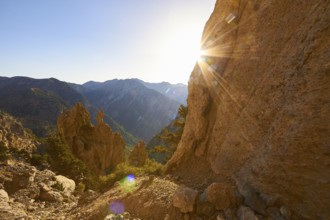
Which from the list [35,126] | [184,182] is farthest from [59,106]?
[184,182]

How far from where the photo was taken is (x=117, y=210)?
35.0ft

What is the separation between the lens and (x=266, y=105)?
28.5 ft

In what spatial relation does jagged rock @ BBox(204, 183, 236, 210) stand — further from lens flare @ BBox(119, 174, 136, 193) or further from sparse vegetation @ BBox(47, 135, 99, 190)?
sparse vegetation @ BBox(47, 135, 99, 190)

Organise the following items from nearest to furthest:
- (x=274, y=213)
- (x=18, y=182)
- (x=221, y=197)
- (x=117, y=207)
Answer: (x=274, y=213) → (x=221, y=197) → (x=117, y=207) → (x=18, y=182)

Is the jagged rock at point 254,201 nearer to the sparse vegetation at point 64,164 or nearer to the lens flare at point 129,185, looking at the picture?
the lens flare at point 129,185

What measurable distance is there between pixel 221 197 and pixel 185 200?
122 cm

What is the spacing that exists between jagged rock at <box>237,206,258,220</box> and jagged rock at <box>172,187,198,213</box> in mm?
1514

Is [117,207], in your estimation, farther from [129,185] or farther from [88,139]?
[88,139]

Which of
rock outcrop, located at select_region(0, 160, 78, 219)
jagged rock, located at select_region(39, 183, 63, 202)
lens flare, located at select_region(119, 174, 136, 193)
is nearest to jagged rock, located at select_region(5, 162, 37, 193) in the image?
rock outcrop, located at select_region(0, 160, 78, 219)

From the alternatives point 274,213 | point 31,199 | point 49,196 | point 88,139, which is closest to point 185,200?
point 274,213

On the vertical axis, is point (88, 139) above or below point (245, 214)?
below

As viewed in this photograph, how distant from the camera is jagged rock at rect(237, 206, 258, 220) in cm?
683

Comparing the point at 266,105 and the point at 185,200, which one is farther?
the point at 266,105

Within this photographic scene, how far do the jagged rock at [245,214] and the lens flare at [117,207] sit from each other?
5.33 m
